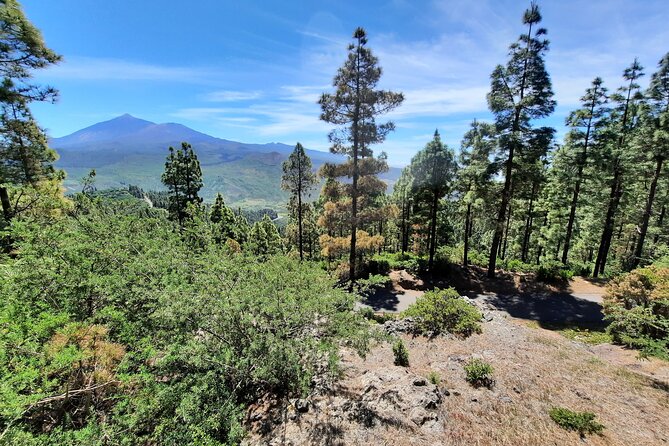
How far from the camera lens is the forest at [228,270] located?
475 cm

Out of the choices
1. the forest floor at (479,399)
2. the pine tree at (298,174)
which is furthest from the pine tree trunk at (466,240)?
the pine tree at (298,174)

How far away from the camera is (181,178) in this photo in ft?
79.2

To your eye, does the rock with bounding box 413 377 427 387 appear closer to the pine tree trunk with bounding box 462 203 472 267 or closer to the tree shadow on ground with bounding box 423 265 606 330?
the tree shadow on ground with bounding box 423 265 606 330

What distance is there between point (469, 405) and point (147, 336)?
21.7 feet

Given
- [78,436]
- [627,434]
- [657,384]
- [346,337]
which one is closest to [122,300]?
[78,436]

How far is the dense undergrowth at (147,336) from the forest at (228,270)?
1.9 inches

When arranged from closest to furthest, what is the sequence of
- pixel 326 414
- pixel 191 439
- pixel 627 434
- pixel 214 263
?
1. pixel 191 439
2. pixel 627 434
3. pixel 326 414
4. pixel 214 263

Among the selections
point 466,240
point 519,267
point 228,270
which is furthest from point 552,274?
point 228,270

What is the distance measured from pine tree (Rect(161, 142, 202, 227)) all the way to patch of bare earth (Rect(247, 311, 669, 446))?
2117cm

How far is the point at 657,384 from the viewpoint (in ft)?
22.7

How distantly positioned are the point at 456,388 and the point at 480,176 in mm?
14095

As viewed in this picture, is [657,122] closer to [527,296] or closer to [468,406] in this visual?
[527,296]

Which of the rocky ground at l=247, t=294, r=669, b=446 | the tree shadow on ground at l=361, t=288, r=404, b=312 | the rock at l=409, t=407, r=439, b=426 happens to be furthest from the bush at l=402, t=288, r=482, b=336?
the rock at l=409, t=407, r=439, b=426

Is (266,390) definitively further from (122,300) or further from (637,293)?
(637,293)
